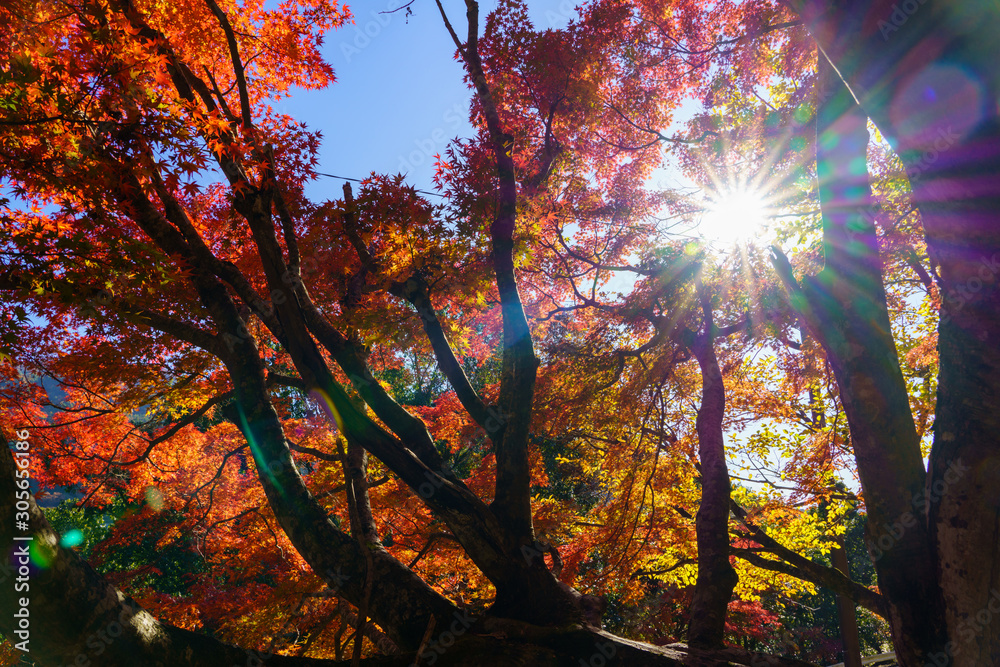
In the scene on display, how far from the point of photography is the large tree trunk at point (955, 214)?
7.14 feet

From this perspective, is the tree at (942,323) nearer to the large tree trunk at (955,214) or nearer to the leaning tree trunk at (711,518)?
the large tree trunk at (955,214)

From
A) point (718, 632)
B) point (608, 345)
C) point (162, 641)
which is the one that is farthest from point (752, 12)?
point (162, 641)

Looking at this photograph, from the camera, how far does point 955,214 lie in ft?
7.70

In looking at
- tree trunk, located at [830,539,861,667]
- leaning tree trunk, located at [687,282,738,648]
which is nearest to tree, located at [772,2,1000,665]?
leaning tree trunk, located at [687,282,738,648]

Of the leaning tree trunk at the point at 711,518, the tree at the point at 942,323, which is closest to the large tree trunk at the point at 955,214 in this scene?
the tree at the point at 942,323

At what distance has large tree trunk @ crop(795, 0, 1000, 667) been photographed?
7.14 feet

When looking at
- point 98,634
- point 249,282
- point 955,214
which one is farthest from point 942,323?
point 249,282

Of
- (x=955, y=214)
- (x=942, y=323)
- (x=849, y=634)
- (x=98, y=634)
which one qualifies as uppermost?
(x=955, y=214)

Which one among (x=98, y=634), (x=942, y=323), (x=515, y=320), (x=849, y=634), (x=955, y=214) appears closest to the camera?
(x=98, y=634)

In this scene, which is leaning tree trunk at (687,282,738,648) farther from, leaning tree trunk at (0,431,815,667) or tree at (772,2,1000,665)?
tree at (772,2,1000,665)

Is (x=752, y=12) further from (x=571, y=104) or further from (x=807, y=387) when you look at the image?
(x=807, y=387)

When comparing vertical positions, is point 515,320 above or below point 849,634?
above

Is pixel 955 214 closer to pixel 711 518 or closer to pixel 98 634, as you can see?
pixel 711 518

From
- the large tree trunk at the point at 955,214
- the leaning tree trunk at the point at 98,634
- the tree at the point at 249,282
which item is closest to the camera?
the leaning tree trunk at the point at 98,634
